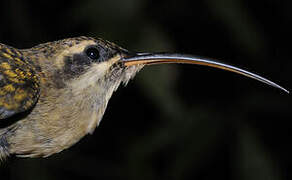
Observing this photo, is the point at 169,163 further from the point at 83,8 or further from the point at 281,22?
the point at 281,22

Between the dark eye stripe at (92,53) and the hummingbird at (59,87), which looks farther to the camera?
the dark eye stripe at (92,53)

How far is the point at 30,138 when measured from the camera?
208 centimetres

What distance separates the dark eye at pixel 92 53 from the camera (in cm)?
222

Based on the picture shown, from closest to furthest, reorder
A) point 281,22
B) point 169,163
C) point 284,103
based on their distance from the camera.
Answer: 1. point 169,163
2. point 284,103
3. point 281,22

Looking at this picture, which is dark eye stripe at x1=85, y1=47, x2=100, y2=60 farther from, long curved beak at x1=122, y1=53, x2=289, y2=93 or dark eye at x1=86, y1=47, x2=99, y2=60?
long curved beak at x1=122, y1=53, x2=289, y2=93

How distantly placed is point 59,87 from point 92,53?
20 cm

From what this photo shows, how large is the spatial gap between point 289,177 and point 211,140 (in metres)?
1.49

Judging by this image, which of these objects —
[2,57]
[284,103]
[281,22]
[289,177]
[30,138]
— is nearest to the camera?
[30,138]

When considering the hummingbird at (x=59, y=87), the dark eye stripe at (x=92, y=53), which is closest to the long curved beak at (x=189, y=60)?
the hummingbird at (x=59, y=87)

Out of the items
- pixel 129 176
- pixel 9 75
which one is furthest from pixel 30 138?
pixel 129 176

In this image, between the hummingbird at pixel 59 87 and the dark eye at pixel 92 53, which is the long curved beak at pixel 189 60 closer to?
the hummingbird at pixel 59 87

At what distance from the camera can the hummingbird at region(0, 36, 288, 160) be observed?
82.7 inches

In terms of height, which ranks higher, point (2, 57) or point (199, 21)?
point (199, 21)

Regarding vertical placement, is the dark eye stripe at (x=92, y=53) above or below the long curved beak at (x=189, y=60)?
above
